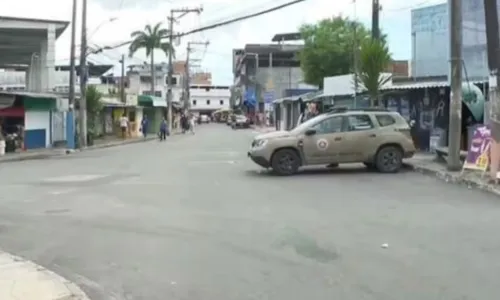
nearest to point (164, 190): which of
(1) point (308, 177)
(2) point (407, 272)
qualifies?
(1) point (308, 177)

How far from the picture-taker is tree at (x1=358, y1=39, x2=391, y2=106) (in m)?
27.7

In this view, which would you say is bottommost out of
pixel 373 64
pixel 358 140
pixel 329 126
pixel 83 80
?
pixel 358 140

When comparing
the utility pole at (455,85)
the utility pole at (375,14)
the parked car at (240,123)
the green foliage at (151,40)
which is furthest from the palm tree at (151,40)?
the utility pole at (455,85)

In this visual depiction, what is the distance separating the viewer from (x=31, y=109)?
3741 cm

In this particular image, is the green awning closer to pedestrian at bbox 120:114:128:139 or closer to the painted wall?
pedestrian at bbox 120:114:128:139

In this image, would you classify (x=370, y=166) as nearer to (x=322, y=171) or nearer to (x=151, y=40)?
(x=322, y=171)

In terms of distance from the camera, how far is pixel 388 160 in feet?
68.1

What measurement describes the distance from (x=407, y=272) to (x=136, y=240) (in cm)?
413

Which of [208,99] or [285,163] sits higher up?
[208,99]

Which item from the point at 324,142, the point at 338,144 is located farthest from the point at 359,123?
the point at 324,142

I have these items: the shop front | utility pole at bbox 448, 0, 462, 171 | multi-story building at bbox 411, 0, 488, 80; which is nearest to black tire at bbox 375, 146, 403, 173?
utility pole at bbox 448, 0, 462, 171

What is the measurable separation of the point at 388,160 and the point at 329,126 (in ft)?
6.43

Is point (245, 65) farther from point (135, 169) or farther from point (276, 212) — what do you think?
point (276, 212)

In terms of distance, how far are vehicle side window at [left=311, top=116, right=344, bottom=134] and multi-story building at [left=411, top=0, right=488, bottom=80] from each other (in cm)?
724
